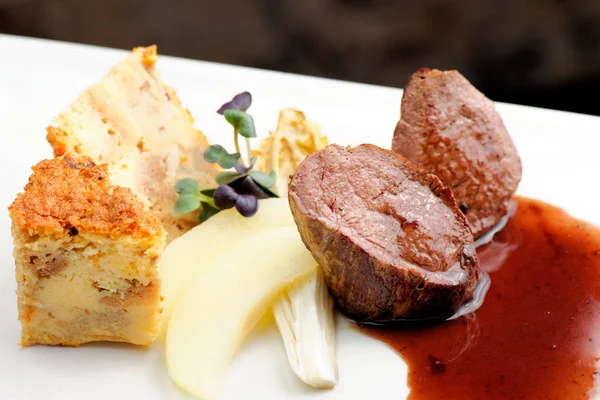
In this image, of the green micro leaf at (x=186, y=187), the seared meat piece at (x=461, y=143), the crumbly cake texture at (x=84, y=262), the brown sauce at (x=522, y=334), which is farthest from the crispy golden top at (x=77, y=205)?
the seared meat piece at (x=461, y=143)

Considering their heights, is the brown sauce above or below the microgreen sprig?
below

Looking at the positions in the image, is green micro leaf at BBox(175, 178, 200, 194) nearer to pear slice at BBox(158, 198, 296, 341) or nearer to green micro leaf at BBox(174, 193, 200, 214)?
green micro leaf at BBox(174, 193, 200, 214)

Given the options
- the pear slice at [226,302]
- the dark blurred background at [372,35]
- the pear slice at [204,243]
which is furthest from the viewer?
the dark blurred background at [372,35]

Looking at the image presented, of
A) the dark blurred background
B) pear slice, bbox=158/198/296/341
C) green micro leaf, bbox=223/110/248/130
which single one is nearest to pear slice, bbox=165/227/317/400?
pear slice, bbox=158/198/296/341

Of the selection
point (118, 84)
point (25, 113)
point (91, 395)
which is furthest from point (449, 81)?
point (25, 113)

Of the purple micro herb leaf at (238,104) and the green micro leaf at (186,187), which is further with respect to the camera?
the purple micro herb leaf at (238,104)

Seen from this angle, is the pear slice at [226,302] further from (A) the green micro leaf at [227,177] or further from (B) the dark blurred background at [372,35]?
(B) the dark blurred background at [372,35]
